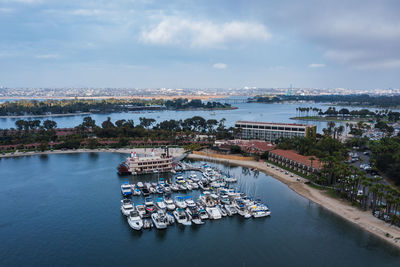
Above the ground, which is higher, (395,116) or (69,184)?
(395,116)

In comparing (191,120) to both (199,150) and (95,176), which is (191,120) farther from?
(95,176)

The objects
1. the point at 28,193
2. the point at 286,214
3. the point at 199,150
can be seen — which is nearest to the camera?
the point at 286,214

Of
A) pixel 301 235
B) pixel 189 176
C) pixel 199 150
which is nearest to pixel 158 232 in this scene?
pixel 301 235

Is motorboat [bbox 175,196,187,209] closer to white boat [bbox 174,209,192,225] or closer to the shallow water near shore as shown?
white boat [bbox 174,209,192,225]

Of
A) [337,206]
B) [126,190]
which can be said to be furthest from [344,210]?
[126,190]

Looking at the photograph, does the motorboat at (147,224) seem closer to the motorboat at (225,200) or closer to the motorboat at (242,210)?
the motorboat at (225,200)

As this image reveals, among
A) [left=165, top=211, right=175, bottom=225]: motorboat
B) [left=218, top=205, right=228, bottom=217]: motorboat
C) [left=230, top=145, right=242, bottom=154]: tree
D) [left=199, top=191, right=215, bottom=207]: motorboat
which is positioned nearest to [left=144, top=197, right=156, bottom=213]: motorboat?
[left=165, top=211, right=175, bottom=225]: motorboat
